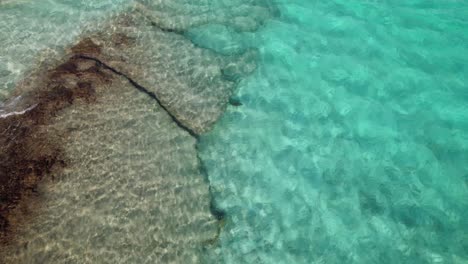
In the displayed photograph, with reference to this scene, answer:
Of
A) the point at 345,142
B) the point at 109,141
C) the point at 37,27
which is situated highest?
the point at 37,27

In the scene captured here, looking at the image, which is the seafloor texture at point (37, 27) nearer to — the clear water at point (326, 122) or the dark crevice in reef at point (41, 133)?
the clear water at point (326, 122)

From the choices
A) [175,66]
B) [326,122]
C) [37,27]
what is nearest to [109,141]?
[175,66]

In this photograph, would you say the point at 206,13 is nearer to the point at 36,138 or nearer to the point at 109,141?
the point at 109,141

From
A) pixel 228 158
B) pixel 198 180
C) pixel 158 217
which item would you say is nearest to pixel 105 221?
pixel 158 217

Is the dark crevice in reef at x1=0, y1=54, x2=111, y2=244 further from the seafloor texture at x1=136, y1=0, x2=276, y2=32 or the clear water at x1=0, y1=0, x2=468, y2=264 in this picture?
the seafloor texture at x1=136, y1=0, x2=276, y2=32

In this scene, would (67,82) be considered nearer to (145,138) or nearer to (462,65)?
(145,138)

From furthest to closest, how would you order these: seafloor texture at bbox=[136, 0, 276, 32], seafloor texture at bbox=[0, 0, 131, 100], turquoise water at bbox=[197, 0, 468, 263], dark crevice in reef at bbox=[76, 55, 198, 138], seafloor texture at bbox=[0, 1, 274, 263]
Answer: seafloor texture at bbox=[136, 0, 276, 32] → seafloor texture at bbox=[0, 0, 131, 100] → dark crevice in reef at bbox=[76, 55, 198, 138] → turquoise water at bbox=[197, 0, 468, 263] → seafloor texture at bbox=[0, 1, 274, 263]

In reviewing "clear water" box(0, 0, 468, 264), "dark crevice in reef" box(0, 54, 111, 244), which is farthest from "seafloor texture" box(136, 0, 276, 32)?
"dark crevice in reef" box(0, 54, 111, 244)
